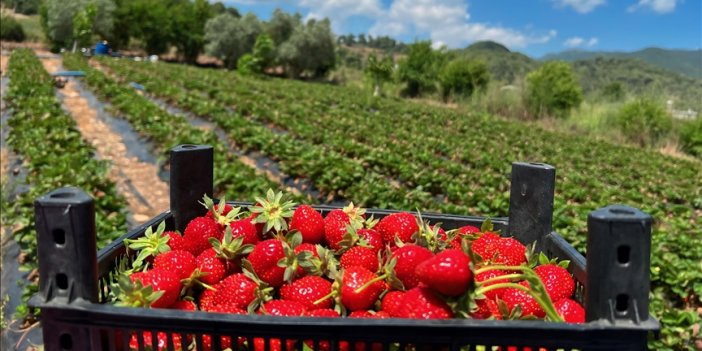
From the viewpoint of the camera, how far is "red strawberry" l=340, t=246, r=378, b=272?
1.21 m

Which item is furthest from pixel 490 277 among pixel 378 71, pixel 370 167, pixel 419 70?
pixel 419 70

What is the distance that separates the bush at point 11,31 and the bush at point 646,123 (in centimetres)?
5268

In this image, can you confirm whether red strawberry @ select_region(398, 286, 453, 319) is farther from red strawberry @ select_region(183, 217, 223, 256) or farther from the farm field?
the farm field

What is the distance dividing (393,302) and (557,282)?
14.4 inches

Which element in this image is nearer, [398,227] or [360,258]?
[360,258]

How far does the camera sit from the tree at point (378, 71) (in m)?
28.0

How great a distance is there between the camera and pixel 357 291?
3.52ft

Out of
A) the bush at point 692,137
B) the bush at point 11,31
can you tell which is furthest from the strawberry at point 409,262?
the bush at point 11,31

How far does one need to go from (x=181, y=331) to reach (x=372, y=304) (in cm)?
37

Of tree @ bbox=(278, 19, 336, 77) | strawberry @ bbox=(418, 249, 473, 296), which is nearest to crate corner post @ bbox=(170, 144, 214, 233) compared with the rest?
strawberry @ bbox=(418, 249, 473, 296)

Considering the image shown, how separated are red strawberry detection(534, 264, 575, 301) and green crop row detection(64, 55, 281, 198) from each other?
16.2 feet

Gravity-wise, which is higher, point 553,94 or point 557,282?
point 553,94

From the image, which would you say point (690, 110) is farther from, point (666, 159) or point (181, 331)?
point (181, 331)

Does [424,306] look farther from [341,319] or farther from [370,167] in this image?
[370,167]
